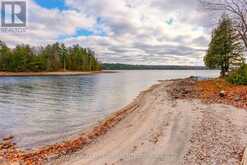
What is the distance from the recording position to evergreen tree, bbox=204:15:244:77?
38.5 metres

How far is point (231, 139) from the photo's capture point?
25.6 ft

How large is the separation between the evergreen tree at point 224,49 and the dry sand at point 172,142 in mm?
29843

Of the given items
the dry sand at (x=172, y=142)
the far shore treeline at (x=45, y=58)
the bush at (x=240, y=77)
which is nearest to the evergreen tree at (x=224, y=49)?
Result: the bush at (x=240, y=77)

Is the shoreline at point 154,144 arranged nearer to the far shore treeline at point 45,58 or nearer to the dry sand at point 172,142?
the dry sand at point 172,142

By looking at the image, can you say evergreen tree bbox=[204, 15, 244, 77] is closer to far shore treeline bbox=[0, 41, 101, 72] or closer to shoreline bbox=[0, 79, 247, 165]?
shoreline bbox=[0, 79, 247, 165]

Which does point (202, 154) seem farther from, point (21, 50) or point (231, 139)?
point (21, 50)

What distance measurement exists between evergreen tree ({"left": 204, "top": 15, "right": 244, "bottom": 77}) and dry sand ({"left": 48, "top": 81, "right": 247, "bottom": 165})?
97.9ft

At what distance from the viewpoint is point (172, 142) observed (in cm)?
789

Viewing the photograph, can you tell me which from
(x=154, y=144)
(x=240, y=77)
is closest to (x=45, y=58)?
(x=240, y=77)

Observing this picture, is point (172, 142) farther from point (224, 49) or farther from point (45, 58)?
point (45, 58)

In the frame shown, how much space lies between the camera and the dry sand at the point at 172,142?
6.55 metres

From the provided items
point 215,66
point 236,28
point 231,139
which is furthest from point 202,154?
point 215,66

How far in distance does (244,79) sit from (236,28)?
5160 millimetres

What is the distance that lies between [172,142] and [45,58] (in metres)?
89.6
